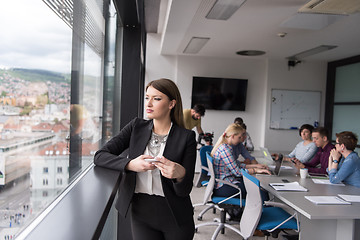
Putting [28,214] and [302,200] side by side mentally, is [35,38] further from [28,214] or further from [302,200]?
[302,200]

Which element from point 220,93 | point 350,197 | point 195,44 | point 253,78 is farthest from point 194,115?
point 350,197

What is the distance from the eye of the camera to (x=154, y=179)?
152 cm

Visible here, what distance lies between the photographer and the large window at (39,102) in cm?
78

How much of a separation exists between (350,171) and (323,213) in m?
1.18

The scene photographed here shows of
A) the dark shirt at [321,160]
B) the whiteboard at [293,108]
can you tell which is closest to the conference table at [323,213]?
the dark shirt at [321,160]

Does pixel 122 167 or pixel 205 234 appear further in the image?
pixel 205 234

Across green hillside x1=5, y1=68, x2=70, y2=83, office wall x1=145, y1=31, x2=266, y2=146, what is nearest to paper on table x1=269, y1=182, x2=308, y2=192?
green hillside x1=5, y1=68, x2=70, y2=83

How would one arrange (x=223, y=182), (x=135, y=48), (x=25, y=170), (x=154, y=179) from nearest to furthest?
(x=25, y=170) → (x=154, y=179) → (x=135, y=48) → (x=223, y=182)

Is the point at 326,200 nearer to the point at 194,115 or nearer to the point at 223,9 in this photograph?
the point at 223,9

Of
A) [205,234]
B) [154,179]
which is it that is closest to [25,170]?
[154,179]

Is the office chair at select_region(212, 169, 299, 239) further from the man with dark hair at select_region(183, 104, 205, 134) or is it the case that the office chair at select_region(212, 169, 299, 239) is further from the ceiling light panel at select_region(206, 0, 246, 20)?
the man with dark hair at select_region(183, 104, 205, 134)

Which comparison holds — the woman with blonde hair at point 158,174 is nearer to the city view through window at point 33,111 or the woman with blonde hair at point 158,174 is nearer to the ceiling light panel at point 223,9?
the city view through window at point 33,111

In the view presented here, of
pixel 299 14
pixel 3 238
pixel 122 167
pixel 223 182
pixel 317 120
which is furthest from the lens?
pixel 317 120

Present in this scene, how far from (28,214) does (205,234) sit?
2.95 metres
